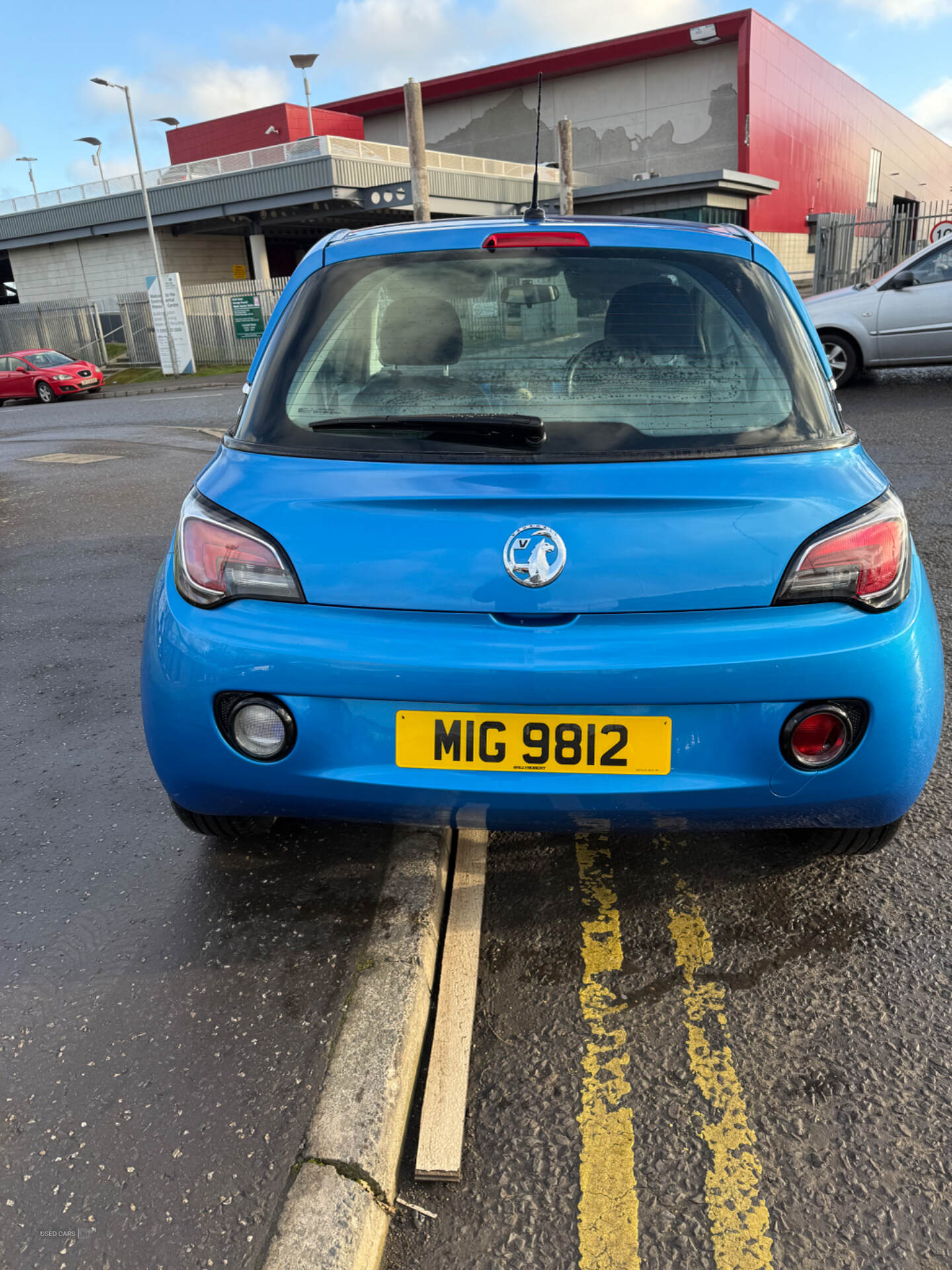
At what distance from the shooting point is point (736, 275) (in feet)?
8.15

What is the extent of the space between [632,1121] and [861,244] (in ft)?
74.4

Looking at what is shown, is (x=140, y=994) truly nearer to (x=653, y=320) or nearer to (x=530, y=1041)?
(x=530, y=1041)

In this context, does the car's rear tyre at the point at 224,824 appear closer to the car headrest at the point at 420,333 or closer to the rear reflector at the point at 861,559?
the car headrest at the point at 420,333

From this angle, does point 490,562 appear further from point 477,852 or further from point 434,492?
point 477,852

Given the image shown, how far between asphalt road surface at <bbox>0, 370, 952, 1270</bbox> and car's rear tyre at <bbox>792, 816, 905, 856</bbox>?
15 cm

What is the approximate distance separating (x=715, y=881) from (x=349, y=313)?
1.79m

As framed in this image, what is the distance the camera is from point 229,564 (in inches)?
84.3

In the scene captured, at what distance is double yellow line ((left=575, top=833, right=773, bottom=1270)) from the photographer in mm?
1634

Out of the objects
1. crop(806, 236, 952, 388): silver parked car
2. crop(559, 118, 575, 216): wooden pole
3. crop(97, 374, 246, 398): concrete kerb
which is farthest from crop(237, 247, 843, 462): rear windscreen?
crop(97, 374, 246, 398): concrete kerb

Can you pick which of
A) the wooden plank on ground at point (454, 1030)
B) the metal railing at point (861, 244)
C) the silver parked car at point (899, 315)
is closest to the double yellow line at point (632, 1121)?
the wooden plank on ground at point (454, 1030)

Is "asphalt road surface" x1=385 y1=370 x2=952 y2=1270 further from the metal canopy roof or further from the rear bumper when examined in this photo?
the metal canopy roof

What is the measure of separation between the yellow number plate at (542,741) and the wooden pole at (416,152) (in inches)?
592

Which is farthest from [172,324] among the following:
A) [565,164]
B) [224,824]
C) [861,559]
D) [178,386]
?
[861,559]

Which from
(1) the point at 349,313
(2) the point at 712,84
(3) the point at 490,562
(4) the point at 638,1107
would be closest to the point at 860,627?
(3) the point at 490,562
